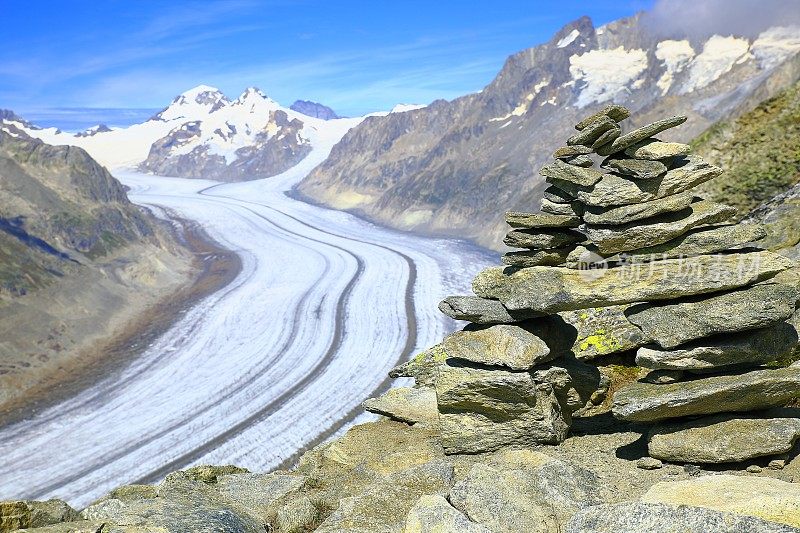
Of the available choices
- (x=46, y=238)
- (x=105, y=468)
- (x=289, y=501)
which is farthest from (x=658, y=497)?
(x=46, y=238)

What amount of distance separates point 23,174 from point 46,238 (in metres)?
14.0

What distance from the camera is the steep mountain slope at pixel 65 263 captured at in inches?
1949

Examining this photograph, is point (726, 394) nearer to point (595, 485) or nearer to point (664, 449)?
point (664, 449)

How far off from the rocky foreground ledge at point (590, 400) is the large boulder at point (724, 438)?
33mm

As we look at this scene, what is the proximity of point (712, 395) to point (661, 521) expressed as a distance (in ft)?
12.4

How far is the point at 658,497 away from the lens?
8758 mm

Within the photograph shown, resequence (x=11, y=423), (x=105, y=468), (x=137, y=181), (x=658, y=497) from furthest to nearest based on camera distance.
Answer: (x=137, y=181) → (x=11, y=423) → (x=105, y=468) → (x=658, y=497)

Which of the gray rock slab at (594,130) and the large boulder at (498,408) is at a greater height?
the gray rock slab at (594,130)

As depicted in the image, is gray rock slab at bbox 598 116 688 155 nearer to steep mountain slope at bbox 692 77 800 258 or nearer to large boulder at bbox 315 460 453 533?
large boulder at bbox 315 460 453 533

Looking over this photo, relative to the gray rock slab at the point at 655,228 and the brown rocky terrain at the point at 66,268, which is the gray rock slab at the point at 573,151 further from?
the brown rocky terrain at the point at 66,268

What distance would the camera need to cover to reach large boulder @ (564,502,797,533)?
6988mm

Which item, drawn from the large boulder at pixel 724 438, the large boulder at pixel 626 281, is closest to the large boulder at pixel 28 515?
the large boulder at pixel 626 281

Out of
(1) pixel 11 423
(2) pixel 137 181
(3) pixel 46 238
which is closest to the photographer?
(1) pixel 11 423

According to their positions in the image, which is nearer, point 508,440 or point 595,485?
point 595,485
